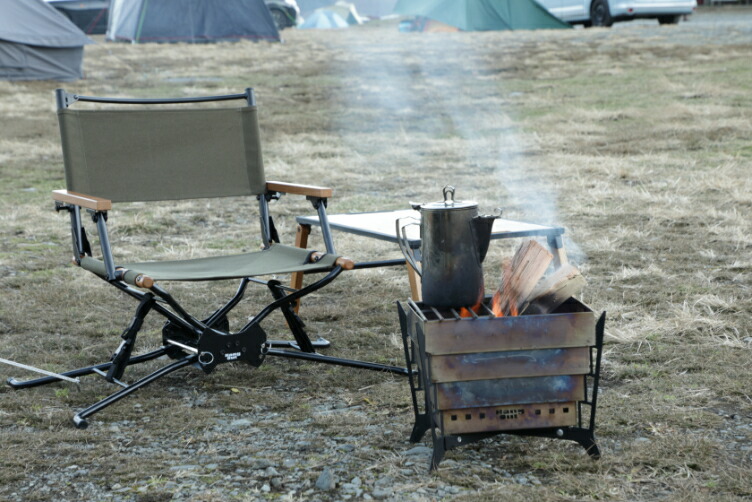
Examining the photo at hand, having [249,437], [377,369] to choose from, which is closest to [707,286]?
[377,369]

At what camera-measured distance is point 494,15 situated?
12.5 metres

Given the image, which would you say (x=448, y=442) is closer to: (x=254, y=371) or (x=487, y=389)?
(x=487, y=389)

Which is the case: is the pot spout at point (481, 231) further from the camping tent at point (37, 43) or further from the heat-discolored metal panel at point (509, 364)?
the camping tent at point (37, 43)

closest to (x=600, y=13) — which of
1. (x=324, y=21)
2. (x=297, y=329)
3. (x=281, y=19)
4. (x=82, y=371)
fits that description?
(x=281, y=19)

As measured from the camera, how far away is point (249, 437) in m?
2.42

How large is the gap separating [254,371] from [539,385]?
1.14 meters

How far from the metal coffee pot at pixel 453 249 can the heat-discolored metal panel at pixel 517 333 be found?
156mm

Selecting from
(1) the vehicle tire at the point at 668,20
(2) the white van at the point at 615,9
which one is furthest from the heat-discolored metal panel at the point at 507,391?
(1) the vehicle tire at the point at 668,20

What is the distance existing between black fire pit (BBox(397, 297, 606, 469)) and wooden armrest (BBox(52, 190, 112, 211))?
1.11m

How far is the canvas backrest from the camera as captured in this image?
3.08 m

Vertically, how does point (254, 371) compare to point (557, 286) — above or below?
below

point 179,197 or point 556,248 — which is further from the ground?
point 179,197

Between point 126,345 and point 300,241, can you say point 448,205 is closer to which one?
point 126,345

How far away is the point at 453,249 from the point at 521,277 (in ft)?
0.66
